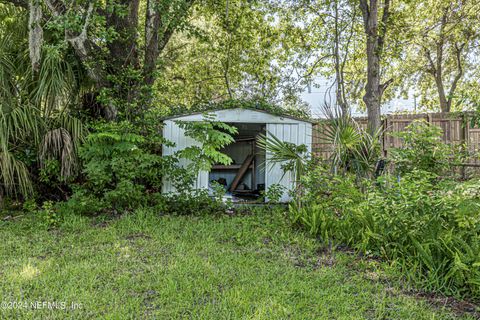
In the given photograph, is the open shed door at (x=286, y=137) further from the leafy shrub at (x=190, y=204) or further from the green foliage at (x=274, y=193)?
the leafy shrub at (x=190, y=204)

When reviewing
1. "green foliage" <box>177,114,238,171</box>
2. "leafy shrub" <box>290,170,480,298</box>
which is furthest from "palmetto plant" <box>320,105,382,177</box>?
"green foliage" <box>177,114,238,171</box>

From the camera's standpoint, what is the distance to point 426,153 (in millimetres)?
3744

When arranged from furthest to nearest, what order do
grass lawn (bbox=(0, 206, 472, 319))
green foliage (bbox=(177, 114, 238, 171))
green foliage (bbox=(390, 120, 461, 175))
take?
green foliage (bbox=(177, 114, 238, 171)) → green foliage (bbox=(390, 120, 461, 175)) → grass lawn (bbox=(0, 206, 472, 319))

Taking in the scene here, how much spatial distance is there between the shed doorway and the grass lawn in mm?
3520

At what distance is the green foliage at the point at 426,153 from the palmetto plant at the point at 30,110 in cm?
449

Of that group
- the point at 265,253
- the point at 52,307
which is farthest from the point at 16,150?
the point at 265,253

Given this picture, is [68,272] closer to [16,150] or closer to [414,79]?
[16,150]

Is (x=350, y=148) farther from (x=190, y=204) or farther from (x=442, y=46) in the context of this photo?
(x=442, y=46)

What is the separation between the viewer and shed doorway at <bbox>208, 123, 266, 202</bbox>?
7.74 metres

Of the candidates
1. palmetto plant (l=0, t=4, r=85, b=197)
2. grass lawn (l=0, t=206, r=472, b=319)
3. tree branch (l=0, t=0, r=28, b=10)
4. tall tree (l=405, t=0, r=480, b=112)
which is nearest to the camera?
grass lawn (l=0, t=206, r=472, b=319)

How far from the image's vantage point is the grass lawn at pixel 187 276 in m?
2.32

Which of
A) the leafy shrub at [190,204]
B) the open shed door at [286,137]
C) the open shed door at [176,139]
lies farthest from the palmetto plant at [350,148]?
the open shed door at [176,139]

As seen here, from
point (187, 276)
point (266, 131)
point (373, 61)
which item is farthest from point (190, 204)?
point (373, 61)

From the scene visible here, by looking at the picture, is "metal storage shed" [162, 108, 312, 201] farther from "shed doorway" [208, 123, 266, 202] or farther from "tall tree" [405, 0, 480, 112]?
"tall tree" [405, 0, 480, 112]
